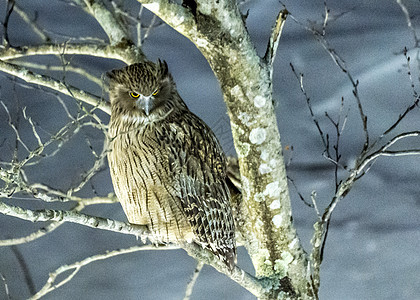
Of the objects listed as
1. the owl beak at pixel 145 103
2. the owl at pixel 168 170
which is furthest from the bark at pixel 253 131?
the owl beak at pixel 145 103

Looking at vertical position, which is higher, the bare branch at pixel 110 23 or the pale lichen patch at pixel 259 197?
the bare branch at pixel 110 23

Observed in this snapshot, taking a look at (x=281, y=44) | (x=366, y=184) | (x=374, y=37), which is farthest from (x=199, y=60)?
(x=366, y=184)

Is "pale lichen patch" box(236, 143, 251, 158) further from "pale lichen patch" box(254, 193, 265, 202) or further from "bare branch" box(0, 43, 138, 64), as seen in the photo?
"bare branch" box(0, 43, 138, 64)

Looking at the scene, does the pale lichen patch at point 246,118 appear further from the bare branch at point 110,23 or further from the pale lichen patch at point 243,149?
the bare branch at point 110,23

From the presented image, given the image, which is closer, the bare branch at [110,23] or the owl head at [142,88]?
the owl head at [142,88]

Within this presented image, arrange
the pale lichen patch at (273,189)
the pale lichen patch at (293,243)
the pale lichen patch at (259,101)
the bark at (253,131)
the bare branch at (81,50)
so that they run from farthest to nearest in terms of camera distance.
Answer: the bare branch at (81,50) → the pale lichen patch at (293,243) → the pale lichen patch at (273,189) → the pale lichen patch at (259,101) → the bark at (253,131)

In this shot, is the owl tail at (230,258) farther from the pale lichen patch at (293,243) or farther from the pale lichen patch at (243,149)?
the pale lichen patch at (243,149)

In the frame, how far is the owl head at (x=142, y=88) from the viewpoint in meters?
1.55

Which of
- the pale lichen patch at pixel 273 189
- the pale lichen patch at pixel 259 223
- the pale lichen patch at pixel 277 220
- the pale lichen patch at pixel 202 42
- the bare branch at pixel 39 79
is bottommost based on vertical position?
the pale lichen patch at pixel 259 223

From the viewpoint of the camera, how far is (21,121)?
2.71 metres

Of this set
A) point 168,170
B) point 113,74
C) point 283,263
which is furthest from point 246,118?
point 283,263

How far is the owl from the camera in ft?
5.49

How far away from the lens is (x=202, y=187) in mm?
1745

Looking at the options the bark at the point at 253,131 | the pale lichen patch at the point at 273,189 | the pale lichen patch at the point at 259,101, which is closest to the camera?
the bark at the point at 253,131
